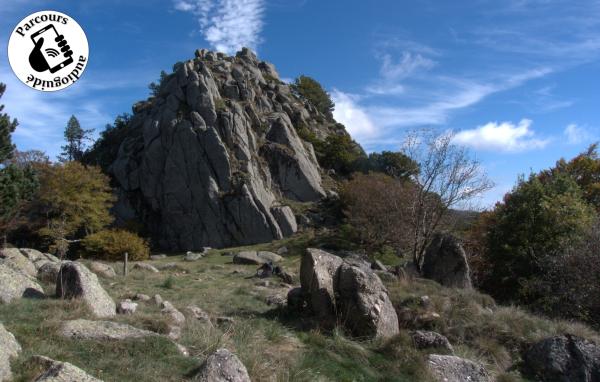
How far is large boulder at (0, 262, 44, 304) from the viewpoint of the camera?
33.2 ft

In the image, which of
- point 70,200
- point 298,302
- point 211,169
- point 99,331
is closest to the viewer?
point 99,331

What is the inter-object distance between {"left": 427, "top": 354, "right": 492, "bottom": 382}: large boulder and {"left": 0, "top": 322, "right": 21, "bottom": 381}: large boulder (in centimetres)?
689

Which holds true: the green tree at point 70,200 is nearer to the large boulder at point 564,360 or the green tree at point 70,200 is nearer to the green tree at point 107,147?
the green tree at point 107,147

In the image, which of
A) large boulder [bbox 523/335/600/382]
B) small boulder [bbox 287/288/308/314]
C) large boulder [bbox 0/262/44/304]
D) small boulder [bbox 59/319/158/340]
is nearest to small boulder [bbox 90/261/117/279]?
large boulder [bbox 0/262/44/304]

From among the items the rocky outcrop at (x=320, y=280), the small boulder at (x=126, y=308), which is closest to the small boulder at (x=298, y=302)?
the rocky outcrop at (x=320, y=280)

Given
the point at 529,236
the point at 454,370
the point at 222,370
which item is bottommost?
the point at 454,370

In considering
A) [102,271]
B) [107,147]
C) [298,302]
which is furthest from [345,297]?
[107,147]

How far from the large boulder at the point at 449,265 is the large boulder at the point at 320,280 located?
19.0 feet

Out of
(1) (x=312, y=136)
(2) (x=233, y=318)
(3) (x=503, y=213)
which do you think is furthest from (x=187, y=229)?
(2) (x=233, y=318)

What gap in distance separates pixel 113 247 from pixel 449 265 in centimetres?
2919

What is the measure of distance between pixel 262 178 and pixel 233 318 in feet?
130

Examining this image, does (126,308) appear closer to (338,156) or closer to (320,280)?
(320,280)

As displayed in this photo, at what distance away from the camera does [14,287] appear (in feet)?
34.6

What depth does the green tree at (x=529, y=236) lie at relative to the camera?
61.5 feet
